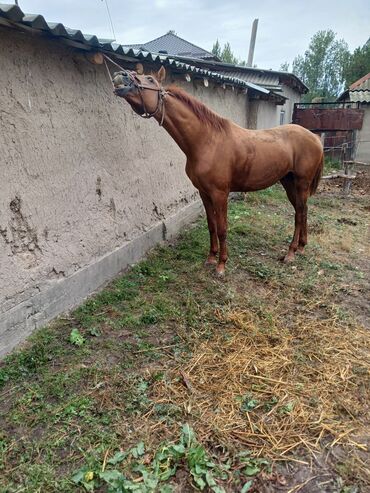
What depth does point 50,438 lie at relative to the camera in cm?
203

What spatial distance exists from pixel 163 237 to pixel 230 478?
340cm

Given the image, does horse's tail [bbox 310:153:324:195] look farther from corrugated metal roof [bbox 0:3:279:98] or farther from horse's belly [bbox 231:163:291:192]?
corrugated metal roof [bbox 0:3:279:98]

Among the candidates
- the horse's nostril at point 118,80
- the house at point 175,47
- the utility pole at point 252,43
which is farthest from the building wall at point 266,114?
the utility pole at point 252,43

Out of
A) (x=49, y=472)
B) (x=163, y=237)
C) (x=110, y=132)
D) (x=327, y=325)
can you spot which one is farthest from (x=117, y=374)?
(x=163, y=237)

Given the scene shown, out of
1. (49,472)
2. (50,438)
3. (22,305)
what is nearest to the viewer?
(49,472)

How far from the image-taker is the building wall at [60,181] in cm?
262

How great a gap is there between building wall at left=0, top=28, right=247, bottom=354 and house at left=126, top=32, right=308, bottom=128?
4.66 metres

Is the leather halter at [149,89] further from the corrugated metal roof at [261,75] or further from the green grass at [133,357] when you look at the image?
the corrugated metal roof at [261,75]

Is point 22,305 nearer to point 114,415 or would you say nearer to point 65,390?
point 65,390

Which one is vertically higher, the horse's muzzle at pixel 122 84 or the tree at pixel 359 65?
the tree at pixel 359 65

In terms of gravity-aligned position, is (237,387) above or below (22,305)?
below

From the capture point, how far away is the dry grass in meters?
2.09

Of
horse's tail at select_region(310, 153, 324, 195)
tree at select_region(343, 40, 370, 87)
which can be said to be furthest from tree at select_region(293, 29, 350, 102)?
horse's tail at select_region(310, 153, 324, 195)

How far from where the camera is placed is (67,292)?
3.25 metres
